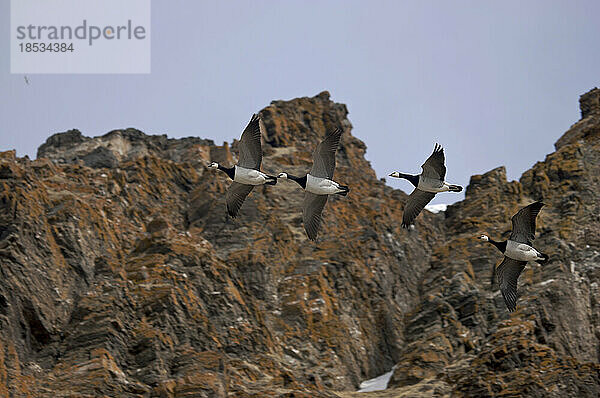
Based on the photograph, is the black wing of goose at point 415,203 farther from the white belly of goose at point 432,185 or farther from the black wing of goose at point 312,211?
the black wing of goose at point 312,211

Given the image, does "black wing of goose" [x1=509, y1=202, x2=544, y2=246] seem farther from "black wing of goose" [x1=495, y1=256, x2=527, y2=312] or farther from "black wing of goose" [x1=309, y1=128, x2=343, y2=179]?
"black wing of goose" [x1=309, y1=128, x2=343, y2=179]

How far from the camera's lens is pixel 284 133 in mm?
95750

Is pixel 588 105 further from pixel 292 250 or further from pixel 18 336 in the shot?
pixel 18 336

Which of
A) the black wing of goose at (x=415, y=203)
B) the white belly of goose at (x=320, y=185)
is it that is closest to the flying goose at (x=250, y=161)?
the white belly of goose at (x=320, y=185)

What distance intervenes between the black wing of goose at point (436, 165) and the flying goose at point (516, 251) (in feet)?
11.1

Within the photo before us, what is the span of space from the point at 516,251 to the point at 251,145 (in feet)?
37.0

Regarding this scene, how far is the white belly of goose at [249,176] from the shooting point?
3728 cm

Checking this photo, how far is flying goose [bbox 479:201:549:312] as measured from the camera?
37.7 metres

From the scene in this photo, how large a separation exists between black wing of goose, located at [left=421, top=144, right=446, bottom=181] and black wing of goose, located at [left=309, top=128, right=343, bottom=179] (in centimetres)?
359

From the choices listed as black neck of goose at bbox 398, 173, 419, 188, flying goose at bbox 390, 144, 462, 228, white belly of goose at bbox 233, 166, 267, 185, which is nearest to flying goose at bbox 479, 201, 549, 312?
flying goose at bbox 390, 144, 462, 228

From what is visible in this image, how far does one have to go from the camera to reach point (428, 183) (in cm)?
3794

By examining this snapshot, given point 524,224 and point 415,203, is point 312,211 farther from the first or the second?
point 524,224

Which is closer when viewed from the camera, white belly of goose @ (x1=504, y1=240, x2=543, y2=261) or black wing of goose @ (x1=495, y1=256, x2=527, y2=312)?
white belly of goose @ (x1=504, y1=240, x2=543, y2=261)

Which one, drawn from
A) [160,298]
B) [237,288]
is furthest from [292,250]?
[160,298]
